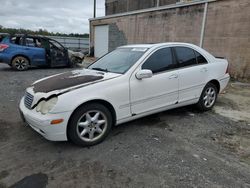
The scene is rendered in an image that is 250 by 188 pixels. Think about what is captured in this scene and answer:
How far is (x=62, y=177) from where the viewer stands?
2.54 metres

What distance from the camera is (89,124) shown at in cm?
316

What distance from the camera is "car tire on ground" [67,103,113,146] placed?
3020mm

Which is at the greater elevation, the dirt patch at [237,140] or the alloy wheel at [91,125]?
the alloy wheel at [91,125]

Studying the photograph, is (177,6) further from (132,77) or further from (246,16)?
(132,77)

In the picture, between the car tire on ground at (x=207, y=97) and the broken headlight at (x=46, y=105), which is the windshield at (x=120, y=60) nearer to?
the broken headlight at (x=46, y=105)

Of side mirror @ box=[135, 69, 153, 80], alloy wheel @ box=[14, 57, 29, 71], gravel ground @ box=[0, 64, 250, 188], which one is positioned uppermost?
side mirror @ box=[135, 69, 153, 80]

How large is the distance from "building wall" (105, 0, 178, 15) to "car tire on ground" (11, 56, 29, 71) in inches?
513

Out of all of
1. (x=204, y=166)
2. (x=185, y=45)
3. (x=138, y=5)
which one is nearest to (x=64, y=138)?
(x=204, y=166)

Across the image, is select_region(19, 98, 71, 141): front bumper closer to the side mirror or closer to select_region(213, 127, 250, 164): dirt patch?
the side mirror

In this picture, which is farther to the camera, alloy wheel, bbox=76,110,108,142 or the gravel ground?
alloy wheel, bbox=76,110,108,142

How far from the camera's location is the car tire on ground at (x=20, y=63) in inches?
403

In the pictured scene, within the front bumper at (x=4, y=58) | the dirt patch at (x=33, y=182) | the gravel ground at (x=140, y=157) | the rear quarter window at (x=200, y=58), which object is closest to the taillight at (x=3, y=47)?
the front bumper at (x=4, y=58)

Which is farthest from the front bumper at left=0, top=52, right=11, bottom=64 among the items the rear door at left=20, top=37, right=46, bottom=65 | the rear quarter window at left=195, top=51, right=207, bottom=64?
the rear quarter window at left=195, top=51, right=207, bottom=64

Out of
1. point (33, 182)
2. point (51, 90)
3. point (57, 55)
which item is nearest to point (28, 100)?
point (51, 90)
